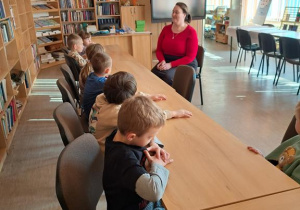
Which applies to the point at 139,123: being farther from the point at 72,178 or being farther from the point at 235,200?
the point at 235,200

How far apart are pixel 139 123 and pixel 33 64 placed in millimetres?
4910

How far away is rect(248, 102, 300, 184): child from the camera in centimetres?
124

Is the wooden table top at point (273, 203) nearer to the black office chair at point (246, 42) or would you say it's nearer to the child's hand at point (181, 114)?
the child's hand at point (181, 114)

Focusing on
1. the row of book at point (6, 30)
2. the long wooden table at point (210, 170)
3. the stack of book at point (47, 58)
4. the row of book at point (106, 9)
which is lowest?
the stack of book at point (47, 58)

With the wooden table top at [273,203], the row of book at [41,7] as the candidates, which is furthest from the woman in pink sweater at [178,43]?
the row of book at [41,7]

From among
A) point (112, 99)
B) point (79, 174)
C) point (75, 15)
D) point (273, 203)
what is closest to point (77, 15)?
point (75, 15)

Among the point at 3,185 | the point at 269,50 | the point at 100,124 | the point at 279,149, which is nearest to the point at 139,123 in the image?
the point at 100,124

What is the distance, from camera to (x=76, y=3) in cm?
673

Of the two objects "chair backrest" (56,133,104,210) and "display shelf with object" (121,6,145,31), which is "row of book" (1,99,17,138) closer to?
"chair backrest" (56,133,104,210)

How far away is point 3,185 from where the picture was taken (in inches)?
93.1

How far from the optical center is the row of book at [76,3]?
6629 millimetres

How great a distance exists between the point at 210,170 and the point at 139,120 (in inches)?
14.9

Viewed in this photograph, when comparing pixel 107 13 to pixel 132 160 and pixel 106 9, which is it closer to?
pixel 106 9

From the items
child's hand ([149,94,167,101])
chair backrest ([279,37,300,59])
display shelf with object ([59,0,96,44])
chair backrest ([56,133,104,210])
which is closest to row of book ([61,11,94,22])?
display shelf with object ([59,0,96,44])
